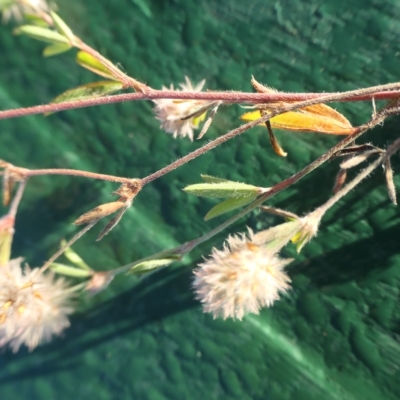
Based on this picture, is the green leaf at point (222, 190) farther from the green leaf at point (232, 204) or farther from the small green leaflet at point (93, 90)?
the small green leaflet at point (93, 90)

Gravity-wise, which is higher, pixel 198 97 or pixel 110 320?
pixel 198 97

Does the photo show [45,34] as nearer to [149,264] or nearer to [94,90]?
[94,90]

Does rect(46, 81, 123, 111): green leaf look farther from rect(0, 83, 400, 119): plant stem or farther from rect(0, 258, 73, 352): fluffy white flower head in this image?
rect(0, 258, 73, 352): fluffy white flower head

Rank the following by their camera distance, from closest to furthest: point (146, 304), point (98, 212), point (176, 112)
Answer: point (98, 212), point (176, 112), point (146, 304)

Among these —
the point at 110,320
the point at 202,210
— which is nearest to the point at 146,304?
the point at 110,320

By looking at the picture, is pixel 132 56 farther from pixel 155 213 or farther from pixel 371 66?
pixel 371 66

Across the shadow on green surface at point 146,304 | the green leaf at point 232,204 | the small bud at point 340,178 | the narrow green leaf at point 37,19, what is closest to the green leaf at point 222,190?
the green leaf at point 232,204

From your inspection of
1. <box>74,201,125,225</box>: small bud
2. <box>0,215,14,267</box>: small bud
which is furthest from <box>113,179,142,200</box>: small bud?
<box>0,215,14,267</box>: small bud
